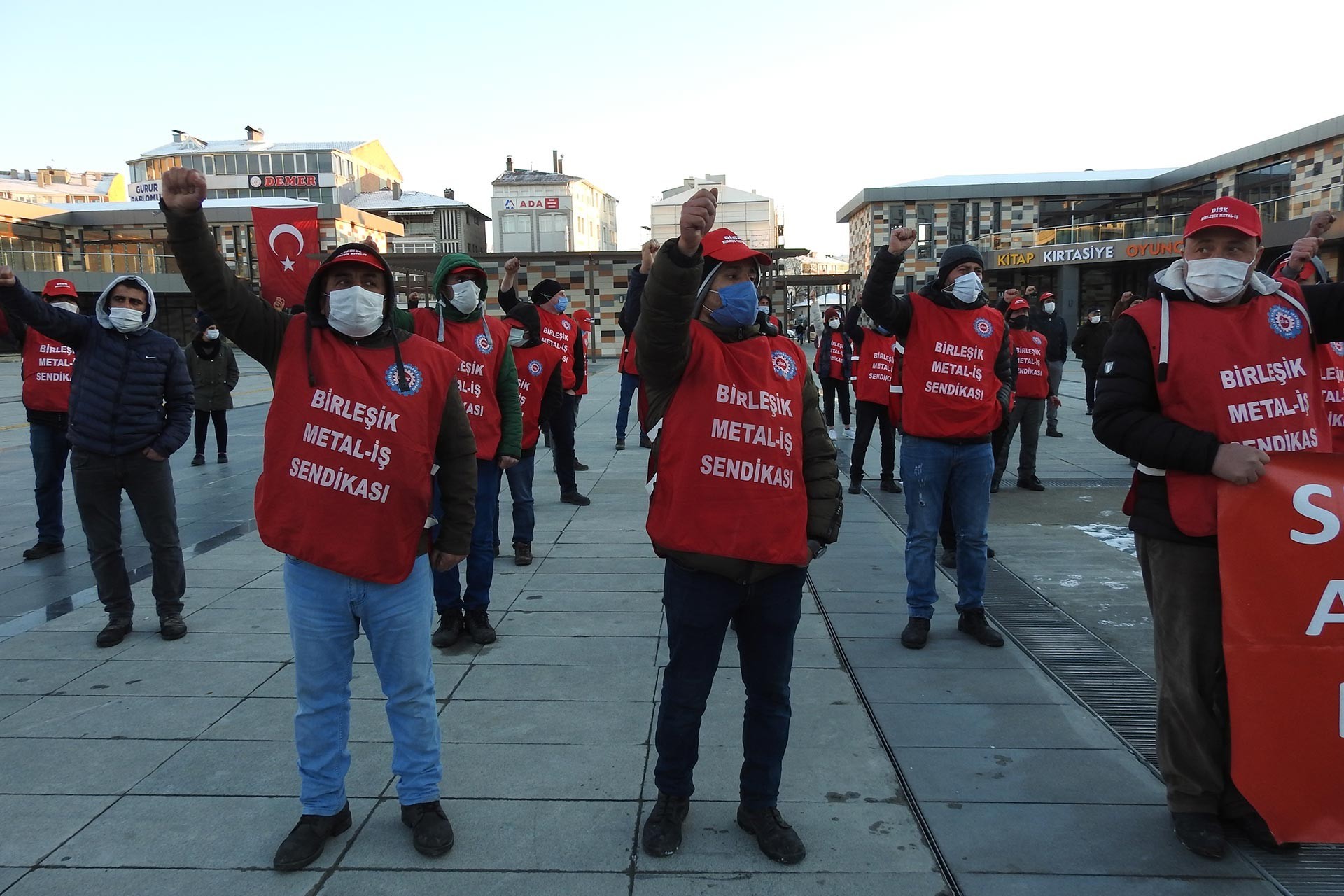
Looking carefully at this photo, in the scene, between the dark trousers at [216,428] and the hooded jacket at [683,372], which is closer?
the hooded jacket at [683,372]

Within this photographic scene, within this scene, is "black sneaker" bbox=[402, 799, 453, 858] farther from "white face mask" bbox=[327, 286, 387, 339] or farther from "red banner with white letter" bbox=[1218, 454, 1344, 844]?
"red banner with white letter" bbox=[1218, 454, 1344, 844]

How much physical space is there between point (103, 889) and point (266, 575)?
3.72 meters

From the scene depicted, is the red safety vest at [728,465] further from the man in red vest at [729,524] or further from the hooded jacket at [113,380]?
the hooded jacket at [113,380]

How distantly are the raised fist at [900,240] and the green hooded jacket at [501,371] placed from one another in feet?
7.07

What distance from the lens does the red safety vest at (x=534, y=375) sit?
6488mm

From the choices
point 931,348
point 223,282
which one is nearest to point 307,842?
point 223,282

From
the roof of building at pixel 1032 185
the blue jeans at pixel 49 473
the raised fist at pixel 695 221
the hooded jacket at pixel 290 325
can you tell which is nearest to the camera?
the raised fist at pixel 695 221

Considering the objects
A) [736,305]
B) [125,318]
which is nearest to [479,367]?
[125,318]

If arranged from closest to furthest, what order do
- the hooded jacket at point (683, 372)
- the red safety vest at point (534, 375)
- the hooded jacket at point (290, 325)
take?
the hooded jacket at point (683, 372), the hooded jacket at point (290, 325), the red safety vest at point (534, 375)

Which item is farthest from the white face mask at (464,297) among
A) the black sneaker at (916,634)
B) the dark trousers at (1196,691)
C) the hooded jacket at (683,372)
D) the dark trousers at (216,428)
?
the dark trousers at (216,428)

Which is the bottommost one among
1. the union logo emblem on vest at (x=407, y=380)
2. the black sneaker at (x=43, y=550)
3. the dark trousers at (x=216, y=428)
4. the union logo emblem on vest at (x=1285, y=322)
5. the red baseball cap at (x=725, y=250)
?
the black sneaker at (x=43, y=550)

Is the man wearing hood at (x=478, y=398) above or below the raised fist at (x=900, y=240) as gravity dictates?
below

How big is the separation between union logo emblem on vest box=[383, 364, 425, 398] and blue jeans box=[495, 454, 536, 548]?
10.1 ft

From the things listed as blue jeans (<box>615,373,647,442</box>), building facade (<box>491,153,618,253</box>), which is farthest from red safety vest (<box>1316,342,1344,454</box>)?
building facade (<box>491,153,618,253</box>)
